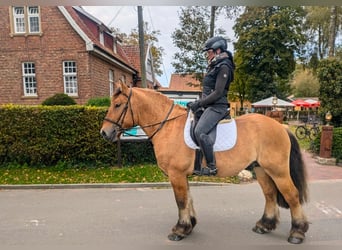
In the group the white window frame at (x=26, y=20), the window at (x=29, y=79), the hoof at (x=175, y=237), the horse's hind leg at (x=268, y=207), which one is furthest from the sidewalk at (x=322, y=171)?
the white window frame at (x=26, y=20)

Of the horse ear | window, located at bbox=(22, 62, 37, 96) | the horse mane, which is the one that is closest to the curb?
the horse mane

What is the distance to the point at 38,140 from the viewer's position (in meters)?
7.82

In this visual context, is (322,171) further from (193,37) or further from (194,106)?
(193,37)

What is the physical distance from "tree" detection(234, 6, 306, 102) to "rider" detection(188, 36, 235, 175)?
87.5 ft

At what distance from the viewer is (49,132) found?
7809mm

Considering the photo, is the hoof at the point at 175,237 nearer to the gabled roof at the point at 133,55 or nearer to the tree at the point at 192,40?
the tree at the point at 192,40

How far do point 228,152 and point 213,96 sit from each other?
81 centimetres

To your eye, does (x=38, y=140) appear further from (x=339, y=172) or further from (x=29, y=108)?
(x=339, y=172)

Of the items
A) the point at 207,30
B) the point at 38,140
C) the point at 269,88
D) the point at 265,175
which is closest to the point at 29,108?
the point at 38,140

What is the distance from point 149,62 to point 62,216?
2513cm

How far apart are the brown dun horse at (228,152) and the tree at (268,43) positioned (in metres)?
26.5

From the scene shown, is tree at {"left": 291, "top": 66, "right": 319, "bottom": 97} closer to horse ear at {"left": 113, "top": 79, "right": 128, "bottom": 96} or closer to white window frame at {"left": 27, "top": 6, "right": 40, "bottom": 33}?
white window frame at {"left": 27, "top": 6, "right": 40, "bottom": 33}

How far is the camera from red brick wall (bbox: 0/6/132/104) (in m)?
14.9

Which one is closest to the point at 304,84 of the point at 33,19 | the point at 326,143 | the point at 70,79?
the point at 326,143
